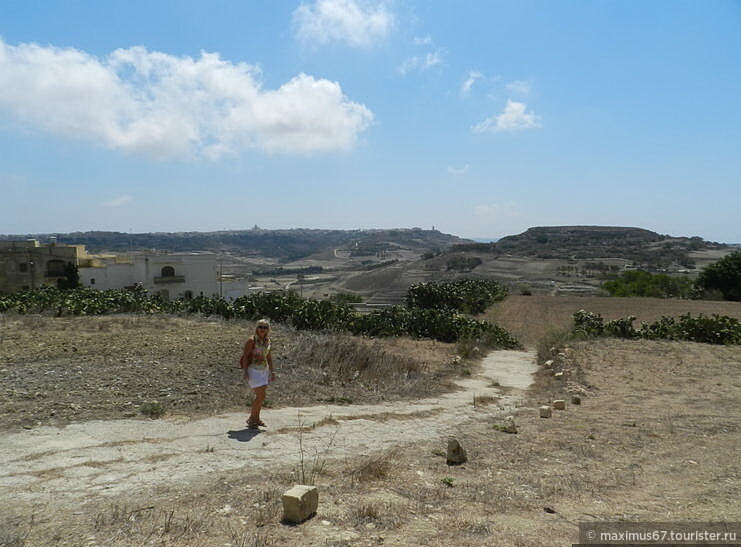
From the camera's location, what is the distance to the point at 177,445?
17.4ft

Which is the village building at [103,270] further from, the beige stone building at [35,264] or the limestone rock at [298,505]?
the limestone rock at [298,505]

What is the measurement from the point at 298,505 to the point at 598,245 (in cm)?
11822

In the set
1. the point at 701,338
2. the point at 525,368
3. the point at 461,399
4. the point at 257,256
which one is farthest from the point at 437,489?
the point at 257,256

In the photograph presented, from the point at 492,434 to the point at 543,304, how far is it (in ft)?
90.4

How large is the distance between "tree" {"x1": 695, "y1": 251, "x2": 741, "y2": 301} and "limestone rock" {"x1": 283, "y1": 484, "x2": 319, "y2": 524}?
39.3 meters

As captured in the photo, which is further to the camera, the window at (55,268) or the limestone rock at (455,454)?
the window at (55,268)

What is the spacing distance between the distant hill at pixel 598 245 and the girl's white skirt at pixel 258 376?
80.5 m

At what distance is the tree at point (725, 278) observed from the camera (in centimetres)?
3497

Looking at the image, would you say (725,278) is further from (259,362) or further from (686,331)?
(259,362)

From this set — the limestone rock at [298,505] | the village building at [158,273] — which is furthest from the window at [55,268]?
the limestone rock at [298,505]

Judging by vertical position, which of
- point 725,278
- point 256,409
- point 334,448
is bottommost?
point 334,448

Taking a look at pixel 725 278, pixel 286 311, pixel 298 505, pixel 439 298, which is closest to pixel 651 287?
pixel 725 278

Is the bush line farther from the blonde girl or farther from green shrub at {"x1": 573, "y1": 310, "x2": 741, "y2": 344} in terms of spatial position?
the blonde girl

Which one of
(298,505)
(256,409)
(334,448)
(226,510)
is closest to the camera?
(298,505)
